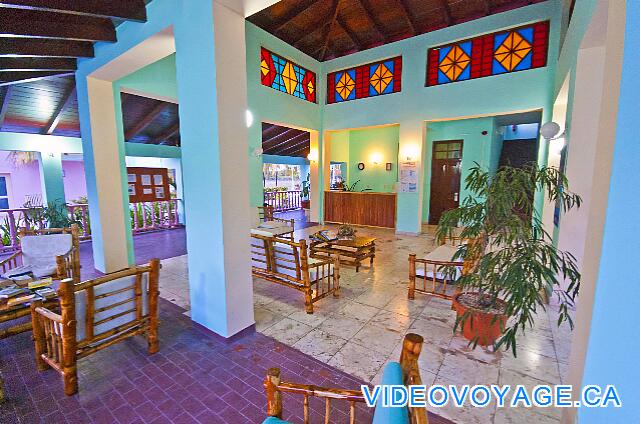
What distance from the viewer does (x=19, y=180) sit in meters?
8.52

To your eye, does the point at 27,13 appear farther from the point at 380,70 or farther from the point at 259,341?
the point at 380,70

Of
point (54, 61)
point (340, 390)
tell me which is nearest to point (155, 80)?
point (54, 61)

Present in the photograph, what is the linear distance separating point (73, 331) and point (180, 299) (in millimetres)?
1639

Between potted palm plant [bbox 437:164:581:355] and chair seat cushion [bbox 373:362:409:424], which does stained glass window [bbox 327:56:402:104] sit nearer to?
potted palm plant [bbox 437:164:581:355]

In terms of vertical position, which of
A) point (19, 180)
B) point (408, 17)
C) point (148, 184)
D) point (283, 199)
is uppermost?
point (408, 17)

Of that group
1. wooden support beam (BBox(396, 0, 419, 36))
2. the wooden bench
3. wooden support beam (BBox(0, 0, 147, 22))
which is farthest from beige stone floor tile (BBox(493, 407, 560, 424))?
wooden support beam (BBox(396, 0, 419, 36))

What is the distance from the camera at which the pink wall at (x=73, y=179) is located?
9.59m

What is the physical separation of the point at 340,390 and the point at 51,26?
4.33 m

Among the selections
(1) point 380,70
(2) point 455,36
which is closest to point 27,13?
(1) point 380,70

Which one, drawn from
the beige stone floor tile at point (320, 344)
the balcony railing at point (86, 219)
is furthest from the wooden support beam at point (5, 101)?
the beige stone floor tile at point (320, 344)

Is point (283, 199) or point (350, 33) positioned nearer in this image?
point (350, 33)

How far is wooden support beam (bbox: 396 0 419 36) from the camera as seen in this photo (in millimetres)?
6209

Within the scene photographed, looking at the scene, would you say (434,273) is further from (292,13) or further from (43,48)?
(292,13)

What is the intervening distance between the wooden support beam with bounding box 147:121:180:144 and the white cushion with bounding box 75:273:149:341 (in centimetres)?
628
